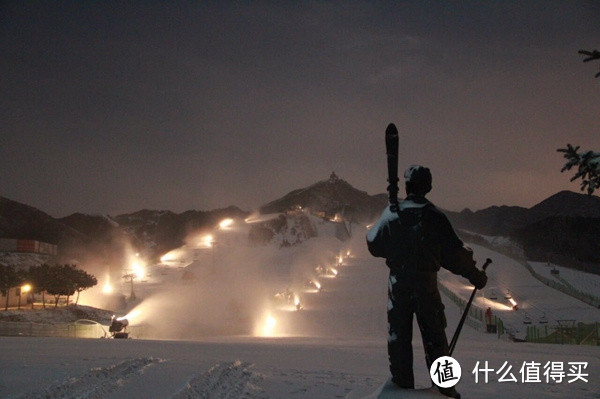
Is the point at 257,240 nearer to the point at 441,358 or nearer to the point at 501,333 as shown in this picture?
the point at 501,333

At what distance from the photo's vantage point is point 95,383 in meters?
7.34

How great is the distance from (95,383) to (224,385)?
1856mm

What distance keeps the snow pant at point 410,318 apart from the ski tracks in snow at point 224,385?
2147mm

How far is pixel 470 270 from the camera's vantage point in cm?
594

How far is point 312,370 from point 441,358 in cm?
376

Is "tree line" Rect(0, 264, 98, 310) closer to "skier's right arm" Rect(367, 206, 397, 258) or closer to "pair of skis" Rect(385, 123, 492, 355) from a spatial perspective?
"skier's right arm" Rect(367, 206, 397, 258)

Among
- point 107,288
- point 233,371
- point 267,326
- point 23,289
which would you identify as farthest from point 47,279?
point 233,371

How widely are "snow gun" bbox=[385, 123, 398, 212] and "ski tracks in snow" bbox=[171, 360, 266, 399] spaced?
3.27 metres

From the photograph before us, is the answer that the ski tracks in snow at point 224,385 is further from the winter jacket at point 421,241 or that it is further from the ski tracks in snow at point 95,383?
Answer: the winter jacket at point 421,241

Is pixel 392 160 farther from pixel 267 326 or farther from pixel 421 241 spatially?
pixel 267 326

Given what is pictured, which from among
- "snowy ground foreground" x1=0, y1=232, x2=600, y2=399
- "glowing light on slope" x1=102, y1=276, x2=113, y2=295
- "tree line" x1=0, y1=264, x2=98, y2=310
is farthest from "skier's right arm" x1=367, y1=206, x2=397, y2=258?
"glowing light on slope" x1=102, y1=276, x2=113, y2=295

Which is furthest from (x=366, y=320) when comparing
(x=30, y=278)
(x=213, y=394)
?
(x=30, y=278)

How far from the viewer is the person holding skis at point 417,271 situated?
18.8 ft

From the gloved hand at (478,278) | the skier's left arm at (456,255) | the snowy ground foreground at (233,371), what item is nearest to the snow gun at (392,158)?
the skier's left arm at (456,255)
